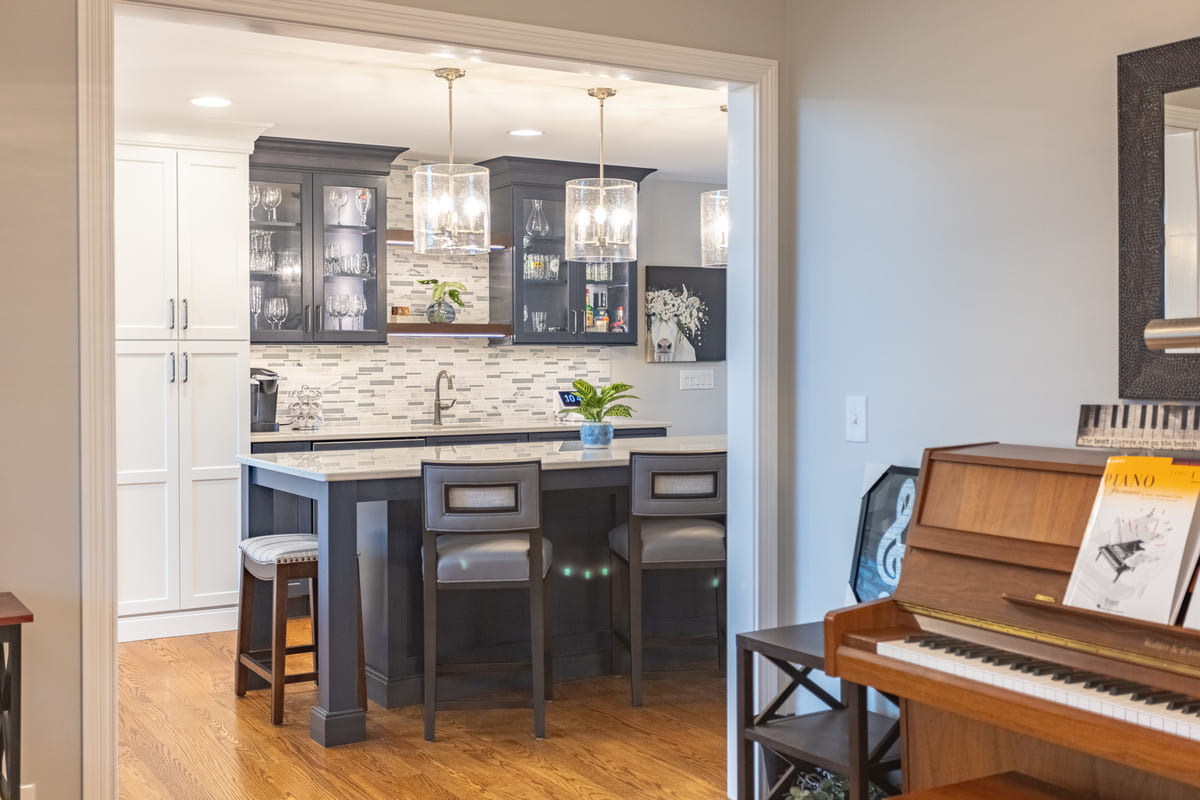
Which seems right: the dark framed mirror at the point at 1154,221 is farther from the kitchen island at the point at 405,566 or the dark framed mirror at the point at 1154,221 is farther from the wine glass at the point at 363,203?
the wine glass at the point at 363,203

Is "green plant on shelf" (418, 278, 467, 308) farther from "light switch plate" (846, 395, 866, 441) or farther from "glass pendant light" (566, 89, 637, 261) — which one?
"light switch plate" (846, 395, 866, 441)

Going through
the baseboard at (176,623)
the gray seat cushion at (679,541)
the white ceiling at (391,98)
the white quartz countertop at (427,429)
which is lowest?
the baseboard at (176,623)

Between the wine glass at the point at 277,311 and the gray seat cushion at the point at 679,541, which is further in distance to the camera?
the wine glass at the point at 277,311

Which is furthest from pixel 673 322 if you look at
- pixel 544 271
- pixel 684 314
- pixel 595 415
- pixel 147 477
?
pixel 147 477

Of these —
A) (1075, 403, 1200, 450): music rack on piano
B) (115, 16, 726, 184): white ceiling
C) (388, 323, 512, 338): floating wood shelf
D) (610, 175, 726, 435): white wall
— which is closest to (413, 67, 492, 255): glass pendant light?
(115, 16, 726, 184): white ceiling

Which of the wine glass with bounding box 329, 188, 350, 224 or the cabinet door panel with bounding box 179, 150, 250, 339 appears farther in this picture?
the wine glass with bounding box 329, 188, 350, 224

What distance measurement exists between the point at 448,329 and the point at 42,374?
4.30 metres

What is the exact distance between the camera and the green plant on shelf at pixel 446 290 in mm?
6750

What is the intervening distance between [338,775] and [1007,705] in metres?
2.39

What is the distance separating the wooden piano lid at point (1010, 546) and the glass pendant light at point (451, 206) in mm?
2949

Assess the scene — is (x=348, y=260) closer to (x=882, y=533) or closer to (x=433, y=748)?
(x=433, y=748)

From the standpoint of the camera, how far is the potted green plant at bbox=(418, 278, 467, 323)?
6711 mm

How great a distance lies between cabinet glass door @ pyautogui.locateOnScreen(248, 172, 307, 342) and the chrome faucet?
0.91 m

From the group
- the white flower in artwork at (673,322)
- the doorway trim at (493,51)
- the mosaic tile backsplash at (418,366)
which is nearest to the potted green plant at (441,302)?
the mosaic tile backsplash at (418,366)
